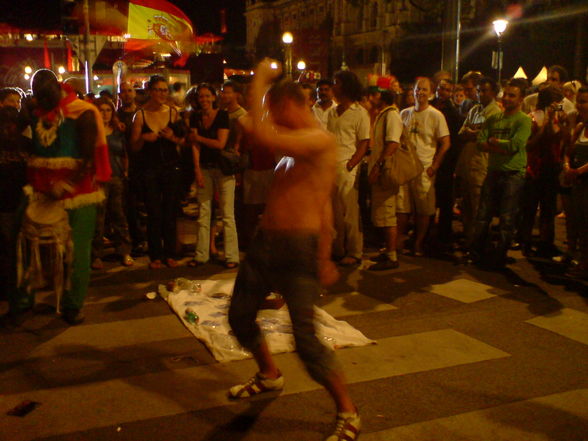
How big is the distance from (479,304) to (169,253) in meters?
3.54

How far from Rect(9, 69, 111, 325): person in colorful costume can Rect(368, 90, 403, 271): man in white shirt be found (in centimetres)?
332

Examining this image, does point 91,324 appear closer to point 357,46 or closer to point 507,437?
point 507,437

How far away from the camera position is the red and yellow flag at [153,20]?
84.9ft

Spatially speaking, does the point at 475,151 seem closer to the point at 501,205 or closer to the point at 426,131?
the point at 426,131

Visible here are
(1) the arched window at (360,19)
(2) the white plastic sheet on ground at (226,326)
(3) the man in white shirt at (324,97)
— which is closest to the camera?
(2) the white plastic sheet on ground at (226,326)

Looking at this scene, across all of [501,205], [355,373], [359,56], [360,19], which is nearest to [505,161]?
[501,205]

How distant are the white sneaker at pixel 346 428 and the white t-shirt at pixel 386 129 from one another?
446 cm

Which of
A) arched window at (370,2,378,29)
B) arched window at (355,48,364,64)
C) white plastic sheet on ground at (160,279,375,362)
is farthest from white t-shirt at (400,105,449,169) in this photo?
arched window at (355,48,364,64)

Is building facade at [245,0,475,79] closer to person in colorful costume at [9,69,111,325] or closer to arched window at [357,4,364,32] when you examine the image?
arched window at [357,4,364,32]

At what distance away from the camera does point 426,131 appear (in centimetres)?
812

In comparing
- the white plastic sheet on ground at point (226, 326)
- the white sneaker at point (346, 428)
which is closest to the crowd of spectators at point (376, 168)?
the white plastic sheet on ground at point (226, 326)

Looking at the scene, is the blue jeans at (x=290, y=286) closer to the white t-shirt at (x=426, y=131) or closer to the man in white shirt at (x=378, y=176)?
the man in white shirt at (x=378, y=176)

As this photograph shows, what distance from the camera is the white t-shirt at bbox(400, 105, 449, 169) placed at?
811cm

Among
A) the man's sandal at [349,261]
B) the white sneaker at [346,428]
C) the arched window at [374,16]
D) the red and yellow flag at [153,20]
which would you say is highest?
the arched window at [374,16]
